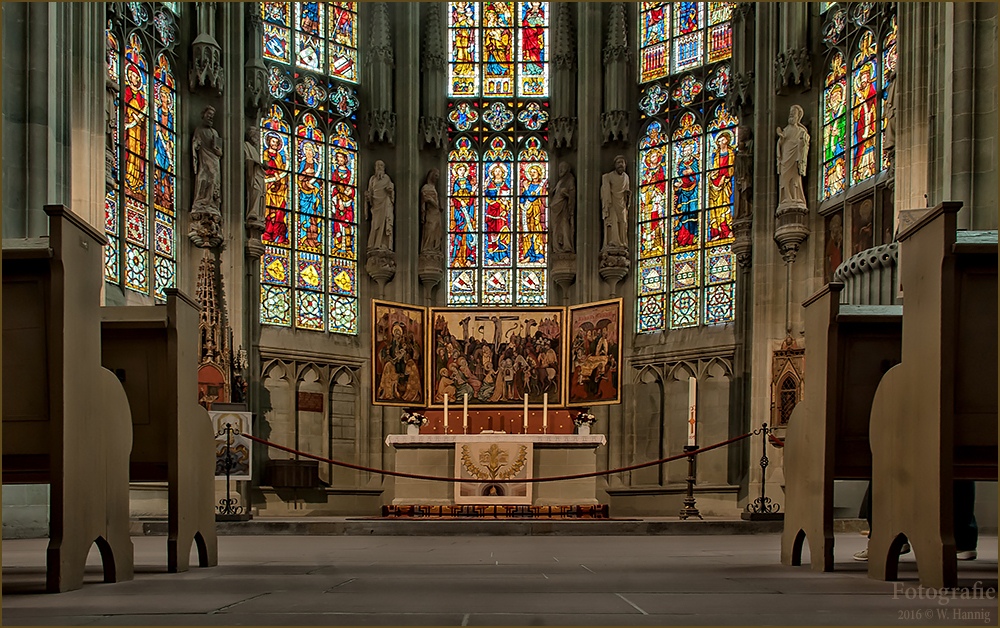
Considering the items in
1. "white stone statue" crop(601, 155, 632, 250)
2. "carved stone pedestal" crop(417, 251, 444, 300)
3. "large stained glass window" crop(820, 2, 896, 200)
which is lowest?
"carved stone pedestal" crop(417, 251, 444, 300)

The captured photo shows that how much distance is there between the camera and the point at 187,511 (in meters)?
5.27

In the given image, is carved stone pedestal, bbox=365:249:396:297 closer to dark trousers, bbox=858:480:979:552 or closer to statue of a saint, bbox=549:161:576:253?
statue of a saint, bbox=549:161:576:253

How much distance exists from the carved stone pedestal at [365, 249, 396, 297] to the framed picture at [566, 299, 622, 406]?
4.39 meters

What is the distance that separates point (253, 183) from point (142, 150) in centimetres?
212

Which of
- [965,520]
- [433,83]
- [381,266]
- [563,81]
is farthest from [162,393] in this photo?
[563,81]

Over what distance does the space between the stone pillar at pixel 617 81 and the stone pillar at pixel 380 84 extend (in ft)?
13.0

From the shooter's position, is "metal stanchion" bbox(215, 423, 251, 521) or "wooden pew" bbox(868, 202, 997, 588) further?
"metal stanchion" bbox(215, 423, 251, 521)

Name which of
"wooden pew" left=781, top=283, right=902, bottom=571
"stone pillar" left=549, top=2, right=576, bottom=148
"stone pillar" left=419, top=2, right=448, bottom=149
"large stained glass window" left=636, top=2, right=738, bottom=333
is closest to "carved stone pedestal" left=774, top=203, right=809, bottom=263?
"large stained glass window" left=636, top=2, right=738, bottom=333

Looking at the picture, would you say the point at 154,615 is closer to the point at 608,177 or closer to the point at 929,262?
the point at 929,262

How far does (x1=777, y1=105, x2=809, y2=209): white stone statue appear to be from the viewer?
58.6 feet

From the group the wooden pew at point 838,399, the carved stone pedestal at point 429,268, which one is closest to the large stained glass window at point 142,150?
the carved stone pedestal at point 429,268

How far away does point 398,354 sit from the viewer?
57.2ft

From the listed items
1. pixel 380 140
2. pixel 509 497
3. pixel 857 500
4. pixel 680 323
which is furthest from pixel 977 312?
pixel 380 140

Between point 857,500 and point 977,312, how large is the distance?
1152 cm
